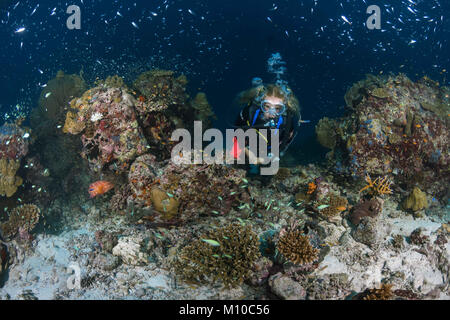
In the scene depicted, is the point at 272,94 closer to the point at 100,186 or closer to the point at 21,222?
the point at 100,186

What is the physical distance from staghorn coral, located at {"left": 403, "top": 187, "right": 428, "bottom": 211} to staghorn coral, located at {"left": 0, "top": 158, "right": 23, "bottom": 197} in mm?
12360

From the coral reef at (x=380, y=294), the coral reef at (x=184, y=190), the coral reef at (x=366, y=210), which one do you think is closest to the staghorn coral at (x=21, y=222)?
the coral reef at (x=184, y=190)

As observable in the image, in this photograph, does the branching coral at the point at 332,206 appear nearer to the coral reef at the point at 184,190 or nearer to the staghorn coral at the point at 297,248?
the staghorn coral at the point at 297,248

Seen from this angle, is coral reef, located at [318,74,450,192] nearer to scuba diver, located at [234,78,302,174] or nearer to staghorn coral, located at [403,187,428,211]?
staghorn coral, located at [403,187,428,211]

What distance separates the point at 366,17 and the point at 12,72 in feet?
169

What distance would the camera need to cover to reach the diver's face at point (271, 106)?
5816 millimetres

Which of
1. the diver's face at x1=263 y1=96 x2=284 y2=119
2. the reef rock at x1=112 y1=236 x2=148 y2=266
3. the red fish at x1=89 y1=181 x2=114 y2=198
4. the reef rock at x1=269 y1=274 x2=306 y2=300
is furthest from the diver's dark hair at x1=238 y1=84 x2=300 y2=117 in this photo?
the red fish at x1=89 y1=181 x2=114 y2=198

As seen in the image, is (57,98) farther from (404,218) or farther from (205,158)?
(404,218)

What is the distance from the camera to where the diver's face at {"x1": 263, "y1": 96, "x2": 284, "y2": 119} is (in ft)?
19.1

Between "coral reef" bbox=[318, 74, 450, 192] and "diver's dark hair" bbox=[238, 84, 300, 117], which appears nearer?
"diver's dark hair" bbox=[238, 84, 300, 117]

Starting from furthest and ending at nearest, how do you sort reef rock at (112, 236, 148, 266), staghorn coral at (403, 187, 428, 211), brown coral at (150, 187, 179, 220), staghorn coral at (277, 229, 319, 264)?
staghorn coral at (403, 187, 428, 211) → brown coral at (150, 187, 179, 220) → reef rock at (112, 236, 148, 266) → staghorn coral at (277, 229, 319, 264)

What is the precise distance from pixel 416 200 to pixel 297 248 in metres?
4.38

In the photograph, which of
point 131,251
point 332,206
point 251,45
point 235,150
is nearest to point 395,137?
point 332,206
